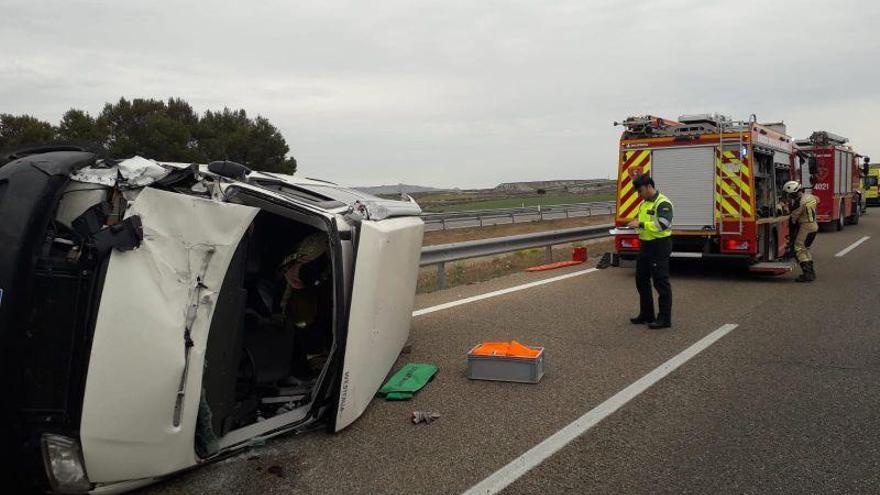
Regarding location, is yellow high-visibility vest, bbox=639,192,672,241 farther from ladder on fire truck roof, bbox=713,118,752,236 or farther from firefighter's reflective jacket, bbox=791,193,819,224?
firefighter's reflective jacket, bbox=791,193,819,224

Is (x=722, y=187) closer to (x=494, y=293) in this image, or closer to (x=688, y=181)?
(x=688, y=181)

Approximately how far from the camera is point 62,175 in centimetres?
329

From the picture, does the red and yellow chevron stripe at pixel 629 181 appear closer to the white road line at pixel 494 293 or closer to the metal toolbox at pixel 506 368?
the white road line at pixel 494 293

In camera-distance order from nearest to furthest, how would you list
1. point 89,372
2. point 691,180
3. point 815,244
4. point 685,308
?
1. point 89,372
2. point 685,308
3. point 691,180
4. point 815,244

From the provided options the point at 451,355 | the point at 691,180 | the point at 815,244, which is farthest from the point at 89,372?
the point at 815,244

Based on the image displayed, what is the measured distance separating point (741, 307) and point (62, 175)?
25.6 feet

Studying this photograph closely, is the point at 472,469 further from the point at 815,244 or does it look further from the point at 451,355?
the point at 815,244

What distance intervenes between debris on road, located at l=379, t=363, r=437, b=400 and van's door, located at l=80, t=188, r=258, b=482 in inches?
69.8

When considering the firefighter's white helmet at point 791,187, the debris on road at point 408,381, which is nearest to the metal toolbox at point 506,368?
the debris on road at point 408,381

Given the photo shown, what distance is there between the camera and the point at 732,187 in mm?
10867

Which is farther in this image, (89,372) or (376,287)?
(376,287)

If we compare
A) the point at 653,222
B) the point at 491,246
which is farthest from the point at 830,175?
the point at 653,222

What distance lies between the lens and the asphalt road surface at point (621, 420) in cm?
375

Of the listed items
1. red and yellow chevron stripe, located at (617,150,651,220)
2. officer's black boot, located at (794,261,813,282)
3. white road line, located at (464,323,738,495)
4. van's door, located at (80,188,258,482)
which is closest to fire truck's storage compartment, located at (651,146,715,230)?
red and yellow chevron stripe, located at (617,150,651,220)
